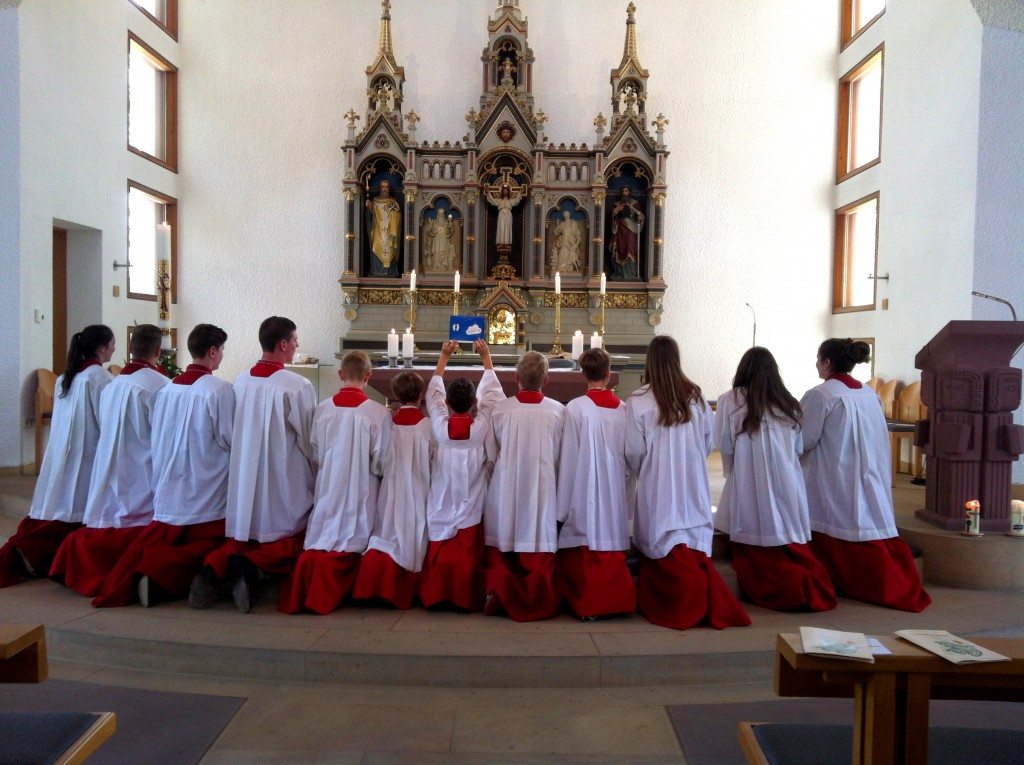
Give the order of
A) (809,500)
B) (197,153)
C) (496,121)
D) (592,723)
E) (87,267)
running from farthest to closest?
1. (197,153)
2. (496,121)
3. (87,267)
4. (809,500)
5. (592,723)

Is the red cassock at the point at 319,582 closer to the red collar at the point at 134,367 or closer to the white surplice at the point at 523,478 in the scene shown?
the white surplice at the point at 523,478

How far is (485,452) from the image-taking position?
459 centimetres

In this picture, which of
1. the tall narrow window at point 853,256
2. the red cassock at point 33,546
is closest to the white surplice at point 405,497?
the red cassock at point 33,546

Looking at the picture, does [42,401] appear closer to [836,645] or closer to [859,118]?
[836,645]

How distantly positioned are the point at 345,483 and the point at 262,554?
0.58 m

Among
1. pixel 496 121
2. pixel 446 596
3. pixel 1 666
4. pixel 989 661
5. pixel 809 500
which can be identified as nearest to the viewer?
pixel 989 661

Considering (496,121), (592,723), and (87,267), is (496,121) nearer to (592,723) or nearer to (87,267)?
(87,267)

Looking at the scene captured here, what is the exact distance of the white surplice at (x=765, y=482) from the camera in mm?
4625

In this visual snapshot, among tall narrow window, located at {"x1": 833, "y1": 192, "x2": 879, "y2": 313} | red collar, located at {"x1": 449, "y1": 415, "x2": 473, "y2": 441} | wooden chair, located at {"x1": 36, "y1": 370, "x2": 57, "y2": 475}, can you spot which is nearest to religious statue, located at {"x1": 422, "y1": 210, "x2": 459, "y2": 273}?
wooden chair, located at {"x1": 36, "y1": 370, "x2": 57, "y2": 475}

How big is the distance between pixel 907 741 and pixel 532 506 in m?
2.43

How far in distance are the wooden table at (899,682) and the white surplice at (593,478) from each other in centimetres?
215

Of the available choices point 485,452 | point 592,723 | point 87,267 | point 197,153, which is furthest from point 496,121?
point 592,723

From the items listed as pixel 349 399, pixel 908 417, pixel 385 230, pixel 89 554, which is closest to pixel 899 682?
pixel 349 399

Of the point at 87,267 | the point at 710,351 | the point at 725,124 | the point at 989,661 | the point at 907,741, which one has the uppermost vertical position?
the point at 725,124
